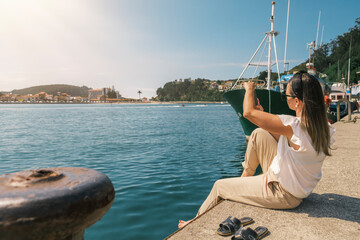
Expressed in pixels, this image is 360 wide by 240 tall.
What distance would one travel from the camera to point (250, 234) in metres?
2.42

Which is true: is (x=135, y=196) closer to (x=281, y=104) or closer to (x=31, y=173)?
(x=31, y=173)

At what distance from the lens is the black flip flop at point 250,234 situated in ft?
7.86

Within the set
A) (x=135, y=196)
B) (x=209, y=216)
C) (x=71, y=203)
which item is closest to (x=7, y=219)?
(x=71, y=203)

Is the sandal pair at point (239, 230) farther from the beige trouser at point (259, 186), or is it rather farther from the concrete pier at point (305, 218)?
the beige trouser at point (259, 186)

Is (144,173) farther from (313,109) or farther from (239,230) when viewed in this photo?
(313,109)

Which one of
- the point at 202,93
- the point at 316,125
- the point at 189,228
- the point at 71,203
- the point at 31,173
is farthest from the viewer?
the point at 202,93

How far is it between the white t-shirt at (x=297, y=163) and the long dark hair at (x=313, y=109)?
6 cm

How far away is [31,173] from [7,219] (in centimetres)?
31

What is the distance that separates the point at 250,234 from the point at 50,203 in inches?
73.1

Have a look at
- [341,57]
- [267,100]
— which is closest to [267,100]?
[267,100]

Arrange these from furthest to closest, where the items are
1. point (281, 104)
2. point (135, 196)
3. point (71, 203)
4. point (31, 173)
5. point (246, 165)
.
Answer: point (281, 104), point (135, 196), point (246, 165), point (31, 173), point (71, 203)

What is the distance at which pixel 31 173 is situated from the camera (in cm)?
Result: 139

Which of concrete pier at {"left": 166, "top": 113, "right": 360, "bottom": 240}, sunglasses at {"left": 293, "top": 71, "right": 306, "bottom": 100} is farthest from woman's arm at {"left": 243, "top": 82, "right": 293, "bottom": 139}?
concrete pier at {"left": 166, "top": 113, "right": 360, "bottom": 240}

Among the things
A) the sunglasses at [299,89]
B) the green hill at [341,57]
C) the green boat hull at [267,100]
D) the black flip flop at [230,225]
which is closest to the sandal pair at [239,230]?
the black flip flop at [230,225]
